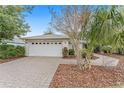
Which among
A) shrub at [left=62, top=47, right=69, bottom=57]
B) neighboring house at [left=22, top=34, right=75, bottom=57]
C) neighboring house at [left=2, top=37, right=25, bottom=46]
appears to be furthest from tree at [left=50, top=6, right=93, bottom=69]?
neighboring house at [left=2, top=37, right=25, bottom=46]

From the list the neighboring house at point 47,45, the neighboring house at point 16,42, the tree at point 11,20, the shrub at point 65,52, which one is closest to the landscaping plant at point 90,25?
the tree at point 11,20

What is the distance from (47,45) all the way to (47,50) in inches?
19.2

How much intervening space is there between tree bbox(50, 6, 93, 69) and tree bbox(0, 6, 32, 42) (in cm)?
367

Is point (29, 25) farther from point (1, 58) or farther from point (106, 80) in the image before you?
point (106, 80)

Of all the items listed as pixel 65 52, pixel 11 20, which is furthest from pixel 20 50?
pixel 11 20

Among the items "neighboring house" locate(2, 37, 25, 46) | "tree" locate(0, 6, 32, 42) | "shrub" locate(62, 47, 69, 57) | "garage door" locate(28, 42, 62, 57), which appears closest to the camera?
"tree" locate(0, 6, 32, 42)

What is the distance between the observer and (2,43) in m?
16.7

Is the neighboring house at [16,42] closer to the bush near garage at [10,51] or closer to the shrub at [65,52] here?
the bush near garage at [10,51]

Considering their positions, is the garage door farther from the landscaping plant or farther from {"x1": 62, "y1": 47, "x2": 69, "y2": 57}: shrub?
the landscaping plant

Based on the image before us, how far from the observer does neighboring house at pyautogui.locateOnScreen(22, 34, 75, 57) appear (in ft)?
57.7

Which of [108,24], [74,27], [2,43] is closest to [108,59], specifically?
[74,27]

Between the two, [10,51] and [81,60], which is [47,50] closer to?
[10,51]

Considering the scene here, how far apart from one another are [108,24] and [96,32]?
0.71 metres

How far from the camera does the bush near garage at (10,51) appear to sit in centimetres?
1642
